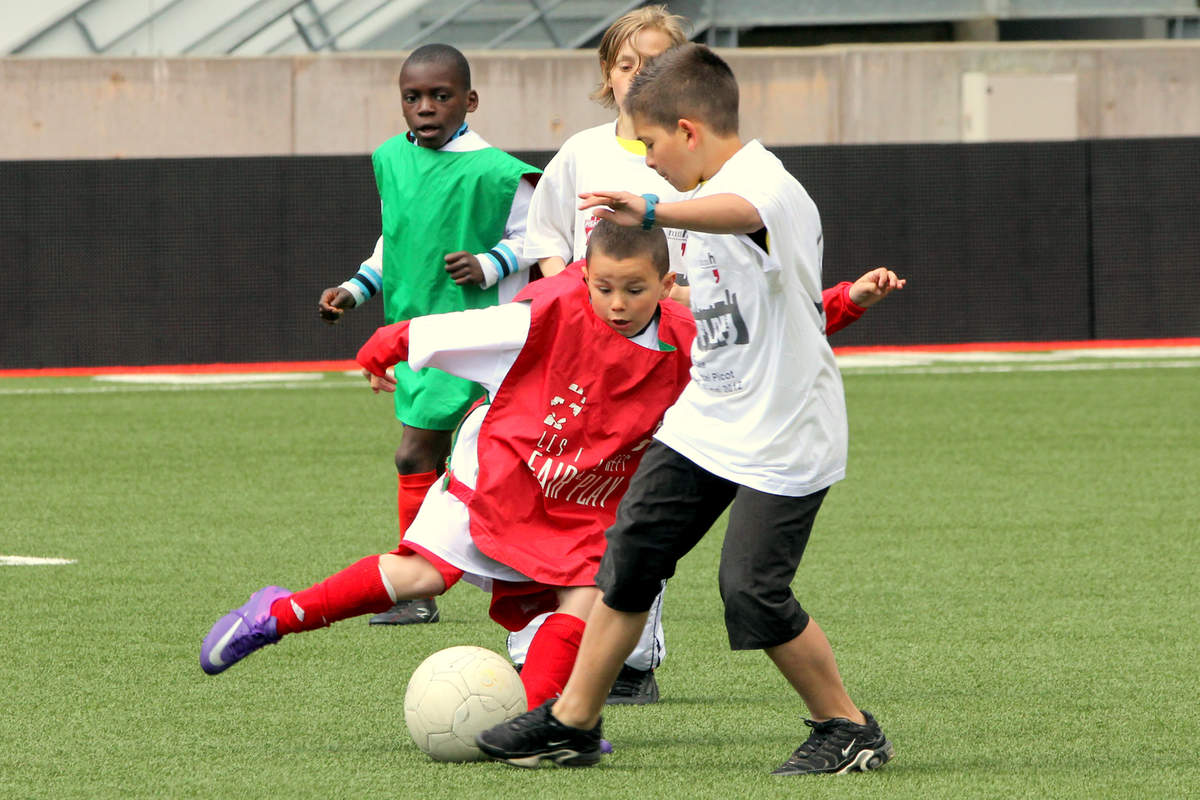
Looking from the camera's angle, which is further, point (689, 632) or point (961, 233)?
point (961, 233)

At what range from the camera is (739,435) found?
4.03m

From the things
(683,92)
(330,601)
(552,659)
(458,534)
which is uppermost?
(683,92)

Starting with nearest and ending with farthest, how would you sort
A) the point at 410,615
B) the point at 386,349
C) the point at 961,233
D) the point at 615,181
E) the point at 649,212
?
the point at 649,212 < the point at 386,349 < the point at 615,181 < the point at 410,615 < the point at 961,233

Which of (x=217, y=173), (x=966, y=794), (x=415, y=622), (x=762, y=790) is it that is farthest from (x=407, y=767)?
(x=217, y=173)

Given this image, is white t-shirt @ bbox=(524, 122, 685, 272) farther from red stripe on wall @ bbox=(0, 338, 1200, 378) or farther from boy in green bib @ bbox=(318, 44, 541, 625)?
red stripe on wall @ bbox=(0, 338, 1200, 378)

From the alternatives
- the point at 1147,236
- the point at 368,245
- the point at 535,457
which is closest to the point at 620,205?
the point at 535,457

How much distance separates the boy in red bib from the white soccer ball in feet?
0.38

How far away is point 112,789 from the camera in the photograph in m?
4.03

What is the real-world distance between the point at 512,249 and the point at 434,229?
12.4 inches

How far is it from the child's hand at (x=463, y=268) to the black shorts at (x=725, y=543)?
167 cm

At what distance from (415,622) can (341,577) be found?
1527 millimetres

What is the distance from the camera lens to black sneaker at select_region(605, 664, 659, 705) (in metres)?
4.97

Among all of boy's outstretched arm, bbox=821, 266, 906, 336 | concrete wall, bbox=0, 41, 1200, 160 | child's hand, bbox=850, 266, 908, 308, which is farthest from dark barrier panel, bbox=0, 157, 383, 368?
child's hand, bbox=850, 266, 908, 308

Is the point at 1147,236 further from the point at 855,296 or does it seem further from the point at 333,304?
the point at 855,296
